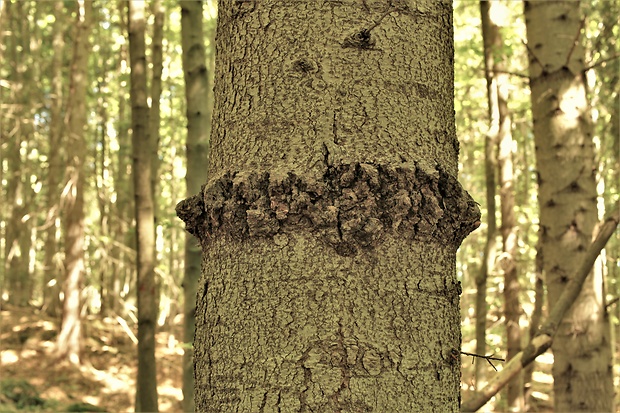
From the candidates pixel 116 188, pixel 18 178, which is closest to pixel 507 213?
pixel 116 188

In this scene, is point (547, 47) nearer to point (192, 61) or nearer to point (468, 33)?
point (192, 61)

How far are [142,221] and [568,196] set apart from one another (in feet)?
12.7

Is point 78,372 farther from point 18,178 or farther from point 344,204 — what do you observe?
point 344,204

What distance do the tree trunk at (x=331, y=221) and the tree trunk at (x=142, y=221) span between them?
211 inches

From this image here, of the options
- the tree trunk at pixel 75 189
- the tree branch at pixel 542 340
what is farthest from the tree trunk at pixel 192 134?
the tree trunk at pixel 75 189

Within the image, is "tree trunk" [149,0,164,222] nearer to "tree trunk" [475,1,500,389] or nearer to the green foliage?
the green foliage

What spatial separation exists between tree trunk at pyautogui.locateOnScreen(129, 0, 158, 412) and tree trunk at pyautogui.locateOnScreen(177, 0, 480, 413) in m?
5.35

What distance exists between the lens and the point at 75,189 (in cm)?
1318

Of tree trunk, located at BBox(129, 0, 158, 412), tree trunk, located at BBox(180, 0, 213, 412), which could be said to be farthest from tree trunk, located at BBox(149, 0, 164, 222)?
tree trunk, located at BBox(180, 0, 213, 412)

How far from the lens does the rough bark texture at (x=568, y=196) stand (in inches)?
159

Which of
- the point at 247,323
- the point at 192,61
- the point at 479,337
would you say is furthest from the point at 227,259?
the point at 479,337

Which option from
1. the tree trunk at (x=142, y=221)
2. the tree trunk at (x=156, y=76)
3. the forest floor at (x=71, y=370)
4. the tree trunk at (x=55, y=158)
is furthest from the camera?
the tree trunk at (x=55, y=158)

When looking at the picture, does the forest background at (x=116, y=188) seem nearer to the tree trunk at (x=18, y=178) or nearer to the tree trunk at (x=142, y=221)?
the tree trunk at (x=18, y=178)

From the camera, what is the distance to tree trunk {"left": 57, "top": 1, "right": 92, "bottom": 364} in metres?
12.9
